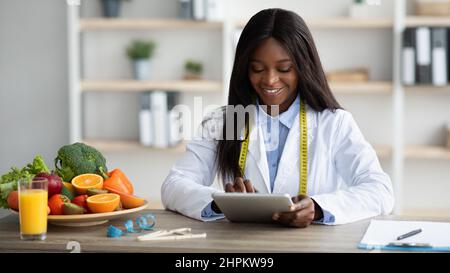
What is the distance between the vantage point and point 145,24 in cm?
450

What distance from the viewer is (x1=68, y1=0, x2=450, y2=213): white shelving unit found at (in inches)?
171

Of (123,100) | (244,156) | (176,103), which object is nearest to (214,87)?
(176,103)

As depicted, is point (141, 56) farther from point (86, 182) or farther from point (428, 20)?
point (86, 182)

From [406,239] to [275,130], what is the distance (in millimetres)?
803

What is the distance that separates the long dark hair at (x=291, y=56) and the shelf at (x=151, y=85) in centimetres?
200

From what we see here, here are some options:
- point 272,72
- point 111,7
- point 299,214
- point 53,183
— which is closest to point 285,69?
point 272,72

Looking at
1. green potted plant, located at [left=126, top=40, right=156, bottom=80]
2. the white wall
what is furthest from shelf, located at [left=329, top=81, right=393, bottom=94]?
the white wall

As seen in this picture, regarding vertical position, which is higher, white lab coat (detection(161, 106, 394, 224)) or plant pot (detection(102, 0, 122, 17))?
plant pot (detection(102, 0, 122, 17))

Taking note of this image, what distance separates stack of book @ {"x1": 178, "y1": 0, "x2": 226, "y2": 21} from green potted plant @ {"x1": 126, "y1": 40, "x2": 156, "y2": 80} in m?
0.31

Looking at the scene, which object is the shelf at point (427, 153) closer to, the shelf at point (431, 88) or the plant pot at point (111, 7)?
the shelf at point (431, 88)

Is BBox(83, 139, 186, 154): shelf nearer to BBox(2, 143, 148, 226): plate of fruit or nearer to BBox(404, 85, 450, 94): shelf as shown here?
BBox(404, 85, 450, 94): shelf

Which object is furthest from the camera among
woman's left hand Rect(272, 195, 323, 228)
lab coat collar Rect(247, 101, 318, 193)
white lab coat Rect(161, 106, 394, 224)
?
lab coat collar Rect(247, 101, 318, 193)

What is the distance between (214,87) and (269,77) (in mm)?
2169

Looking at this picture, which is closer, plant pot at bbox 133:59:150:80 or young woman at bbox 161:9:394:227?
young woman at bbox 161:9:394:227
